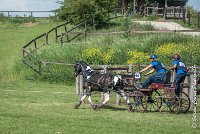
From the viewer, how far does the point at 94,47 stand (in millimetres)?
37031

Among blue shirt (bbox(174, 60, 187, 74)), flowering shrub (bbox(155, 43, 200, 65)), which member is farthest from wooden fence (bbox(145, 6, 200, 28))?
blue shirt (bbox(174, 60, 187, 74))

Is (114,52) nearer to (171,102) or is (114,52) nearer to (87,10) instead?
(171,102)

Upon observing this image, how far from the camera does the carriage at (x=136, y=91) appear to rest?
63.7ft

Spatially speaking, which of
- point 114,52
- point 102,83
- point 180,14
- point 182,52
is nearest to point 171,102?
point 102,83

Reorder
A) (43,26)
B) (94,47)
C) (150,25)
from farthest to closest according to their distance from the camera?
1. (43,26)
2. (150,25)
3. (94,47)

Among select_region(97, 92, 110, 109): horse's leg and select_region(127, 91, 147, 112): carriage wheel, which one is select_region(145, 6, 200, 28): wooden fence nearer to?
select_region(97, 92, 110, 109): horse's leg

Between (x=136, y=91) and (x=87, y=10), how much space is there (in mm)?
36791

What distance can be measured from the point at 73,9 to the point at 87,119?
128ft

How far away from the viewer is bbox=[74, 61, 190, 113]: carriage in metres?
19.4

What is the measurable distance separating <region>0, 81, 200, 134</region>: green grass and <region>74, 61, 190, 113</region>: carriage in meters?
0.37

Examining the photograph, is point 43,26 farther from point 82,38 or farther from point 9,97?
point 9,97

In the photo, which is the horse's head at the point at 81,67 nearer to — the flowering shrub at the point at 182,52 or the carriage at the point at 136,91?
the carriage at the point at 136,91

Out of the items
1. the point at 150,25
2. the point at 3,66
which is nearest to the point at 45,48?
the point at 3,66

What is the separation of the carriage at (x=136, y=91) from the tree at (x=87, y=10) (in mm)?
33636
